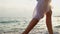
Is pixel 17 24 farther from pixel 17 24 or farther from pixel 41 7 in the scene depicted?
pixel 41 7

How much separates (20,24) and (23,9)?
231 millimetres

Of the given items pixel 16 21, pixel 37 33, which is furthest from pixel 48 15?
pixel 16 21

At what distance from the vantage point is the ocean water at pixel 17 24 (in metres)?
1.72

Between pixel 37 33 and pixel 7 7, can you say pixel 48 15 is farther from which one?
pixel 7 7

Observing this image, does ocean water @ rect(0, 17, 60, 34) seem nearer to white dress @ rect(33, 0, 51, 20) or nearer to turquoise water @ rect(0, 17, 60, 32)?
turquoise water @ rect(0, 17, 60, 32)

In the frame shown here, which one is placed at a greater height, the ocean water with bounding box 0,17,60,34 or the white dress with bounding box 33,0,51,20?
the white dress with bounding box 33,0,51,20

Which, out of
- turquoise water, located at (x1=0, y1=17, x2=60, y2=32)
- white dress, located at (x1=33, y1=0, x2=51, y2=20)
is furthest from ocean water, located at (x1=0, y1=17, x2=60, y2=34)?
white dress, located at (x1=33, y1=0, x2=51, y2=20)

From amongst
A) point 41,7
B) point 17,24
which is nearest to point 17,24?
point 17,24

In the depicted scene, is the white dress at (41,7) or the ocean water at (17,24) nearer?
the white dress at (41,7)

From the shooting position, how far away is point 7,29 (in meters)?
1.72

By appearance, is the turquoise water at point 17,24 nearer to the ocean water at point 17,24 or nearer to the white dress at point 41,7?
the ocean water at point 17,24

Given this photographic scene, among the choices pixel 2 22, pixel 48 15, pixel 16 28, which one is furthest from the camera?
pixel 2 22

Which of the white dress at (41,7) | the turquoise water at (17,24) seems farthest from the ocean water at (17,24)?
the white dress at (41,7)

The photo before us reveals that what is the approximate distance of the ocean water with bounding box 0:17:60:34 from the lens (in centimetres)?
172
